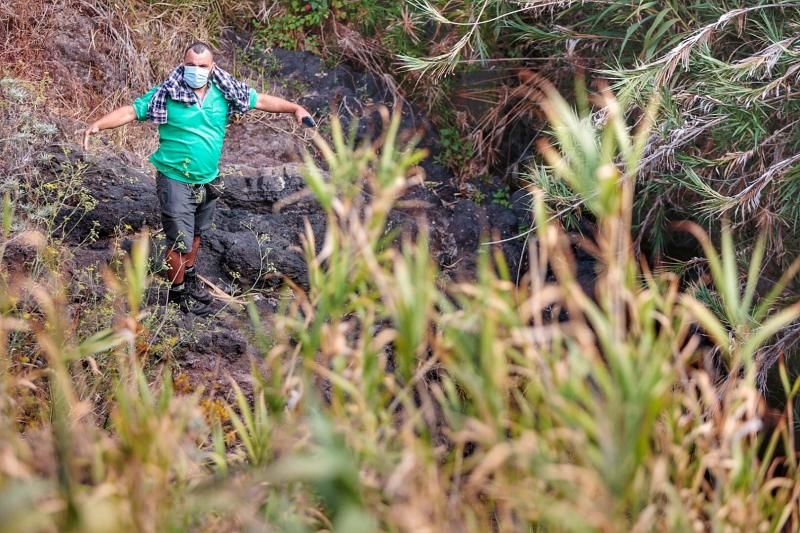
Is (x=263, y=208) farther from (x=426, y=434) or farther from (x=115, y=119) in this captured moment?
(x=426, y=434)

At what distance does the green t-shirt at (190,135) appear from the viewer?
459 cm

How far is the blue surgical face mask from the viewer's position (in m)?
4.54

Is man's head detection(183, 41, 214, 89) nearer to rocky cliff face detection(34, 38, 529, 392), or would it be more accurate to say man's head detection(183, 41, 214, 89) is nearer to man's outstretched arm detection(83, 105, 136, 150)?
man's outstretched arm detection(83, 105, 136, 150)

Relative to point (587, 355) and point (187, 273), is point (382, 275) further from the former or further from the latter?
point (187, 273)

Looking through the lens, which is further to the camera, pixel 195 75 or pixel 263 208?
pixel 263 208

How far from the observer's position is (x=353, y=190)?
2613 mm

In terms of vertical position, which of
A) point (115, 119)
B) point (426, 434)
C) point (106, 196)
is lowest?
point (426, 434)

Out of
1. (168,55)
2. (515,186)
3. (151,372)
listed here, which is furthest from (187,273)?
(515,186)

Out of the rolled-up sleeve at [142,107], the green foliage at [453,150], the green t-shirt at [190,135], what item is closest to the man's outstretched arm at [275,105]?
the green t-shirt at [190,135]

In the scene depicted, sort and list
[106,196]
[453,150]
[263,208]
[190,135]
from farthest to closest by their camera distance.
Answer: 1. [453,150]
2. [263,208]
3. [106,196]
4. [190,135]

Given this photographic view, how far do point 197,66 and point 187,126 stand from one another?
0.29 m

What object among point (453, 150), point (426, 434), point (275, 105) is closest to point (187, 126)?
point (275, 105)

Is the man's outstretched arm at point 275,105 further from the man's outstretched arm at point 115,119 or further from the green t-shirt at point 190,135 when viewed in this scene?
the man's outstretched arm at point 115,119

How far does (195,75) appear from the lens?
178 inches
